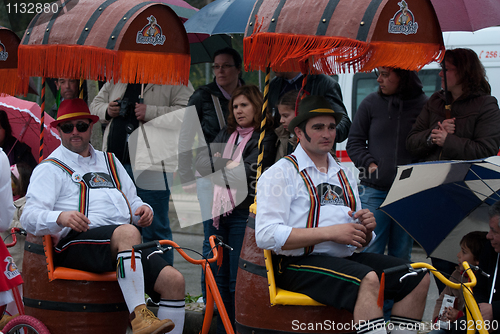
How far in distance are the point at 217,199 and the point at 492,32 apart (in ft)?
15.0

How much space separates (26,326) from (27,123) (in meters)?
2.28

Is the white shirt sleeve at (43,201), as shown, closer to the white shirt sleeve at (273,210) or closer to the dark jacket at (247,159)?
the dark jacket at (247,159)

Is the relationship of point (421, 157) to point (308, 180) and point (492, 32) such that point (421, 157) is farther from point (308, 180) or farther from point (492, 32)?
point (492, 32)

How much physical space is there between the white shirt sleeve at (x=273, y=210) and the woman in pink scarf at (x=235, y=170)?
96 cm

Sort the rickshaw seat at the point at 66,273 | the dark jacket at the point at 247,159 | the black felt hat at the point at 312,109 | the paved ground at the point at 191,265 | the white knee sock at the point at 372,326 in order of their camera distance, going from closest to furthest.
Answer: the white knee sock at the point at 372,326 < the black felt hat at the point at 312,109 < the rickshaw seat at the point at 66,273 < the dark jacket at the point at 247,159 < the paved ground at the point at 191,265

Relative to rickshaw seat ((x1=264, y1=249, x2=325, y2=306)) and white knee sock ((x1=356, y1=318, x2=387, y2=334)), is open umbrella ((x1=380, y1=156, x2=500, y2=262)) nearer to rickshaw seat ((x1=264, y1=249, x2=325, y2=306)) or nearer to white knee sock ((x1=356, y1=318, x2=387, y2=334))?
rickshaw seat ((x1=264, y1=249, x2=325, y2=306))

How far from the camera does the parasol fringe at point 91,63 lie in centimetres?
387

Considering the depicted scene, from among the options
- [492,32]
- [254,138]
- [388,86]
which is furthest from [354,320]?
[492,32]

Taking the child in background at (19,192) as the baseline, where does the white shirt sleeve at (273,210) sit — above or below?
above

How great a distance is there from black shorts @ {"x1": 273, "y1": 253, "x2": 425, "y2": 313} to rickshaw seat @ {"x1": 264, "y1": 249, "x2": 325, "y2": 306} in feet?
0.11

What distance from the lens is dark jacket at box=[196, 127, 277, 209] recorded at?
14.2 feet

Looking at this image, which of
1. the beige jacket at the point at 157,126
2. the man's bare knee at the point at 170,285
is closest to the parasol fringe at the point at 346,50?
the man's bare knee at the point at 170,285

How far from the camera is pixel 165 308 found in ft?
11.9

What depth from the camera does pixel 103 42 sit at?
3859 mm
